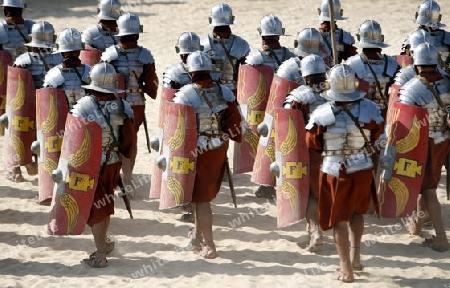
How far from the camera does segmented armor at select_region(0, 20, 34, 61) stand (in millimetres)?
12211

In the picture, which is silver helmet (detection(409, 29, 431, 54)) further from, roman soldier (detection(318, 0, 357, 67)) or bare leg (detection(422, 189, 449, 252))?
bare leg (detection(422, 189, 449, 252))

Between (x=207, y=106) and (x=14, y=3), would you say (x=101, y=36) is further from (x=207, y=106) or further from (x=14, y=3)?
(x=207, y=106)

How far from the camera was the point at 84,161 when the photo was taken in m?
8.86

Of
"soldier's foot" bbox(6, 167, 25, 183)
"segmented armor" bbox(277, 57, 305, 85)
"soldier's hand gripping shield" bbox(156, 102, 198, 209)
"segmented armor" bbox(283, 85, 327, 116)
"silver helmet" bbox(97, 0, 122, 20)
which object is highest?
"silver helmet" bbox(97, 0, 122, 20)

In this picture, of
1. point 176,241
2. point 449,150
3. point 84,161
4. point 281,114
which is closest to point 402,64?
point 449,150

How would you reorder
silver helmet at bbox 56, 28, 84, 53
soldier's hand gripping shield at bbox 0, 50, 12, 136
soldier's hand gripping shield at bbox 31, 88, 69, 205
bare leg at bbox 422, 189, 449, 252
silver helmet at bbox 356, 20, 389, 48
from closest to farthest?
1. bare leg at bbox 422, 189, 449, 252
2. soldier's hand gripping shield at bbox 31, 88, 69, 205
3. silver helmet at bbox 56, 28, 84, 53
4. silver helmet at bbox 356, 20, 389, 48
5. soldier's hand gripping shield at bbox 0, 50, 12, 136

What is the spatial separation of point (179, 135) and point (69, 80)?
1.73m

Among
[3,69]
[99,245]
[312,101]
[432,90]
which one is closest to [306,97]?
[312,101]

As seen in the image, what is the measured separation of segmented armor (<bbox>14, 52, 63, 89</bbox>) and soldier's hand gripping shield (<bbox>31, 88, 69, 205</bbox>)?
110cm

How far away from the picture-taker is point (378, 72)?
10438mm

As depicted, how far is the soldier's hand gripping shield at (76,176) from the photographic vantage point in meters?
8.84

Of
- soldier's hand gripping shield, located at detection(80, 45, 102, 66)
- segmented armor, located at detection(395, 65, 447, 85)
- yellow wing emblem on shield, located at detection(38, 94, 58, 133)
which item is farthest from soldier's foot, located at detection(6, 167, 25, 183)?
segmented armor, located at detection(395, 65, 447, 85)

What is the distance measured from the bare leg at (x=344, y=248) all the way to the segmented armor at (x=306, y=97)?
137cm

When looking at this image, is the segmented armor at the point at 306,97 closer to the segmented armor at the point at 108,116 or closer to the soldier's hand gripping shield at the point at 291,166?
the soldier's hand gripping shield at the point at 291,166
